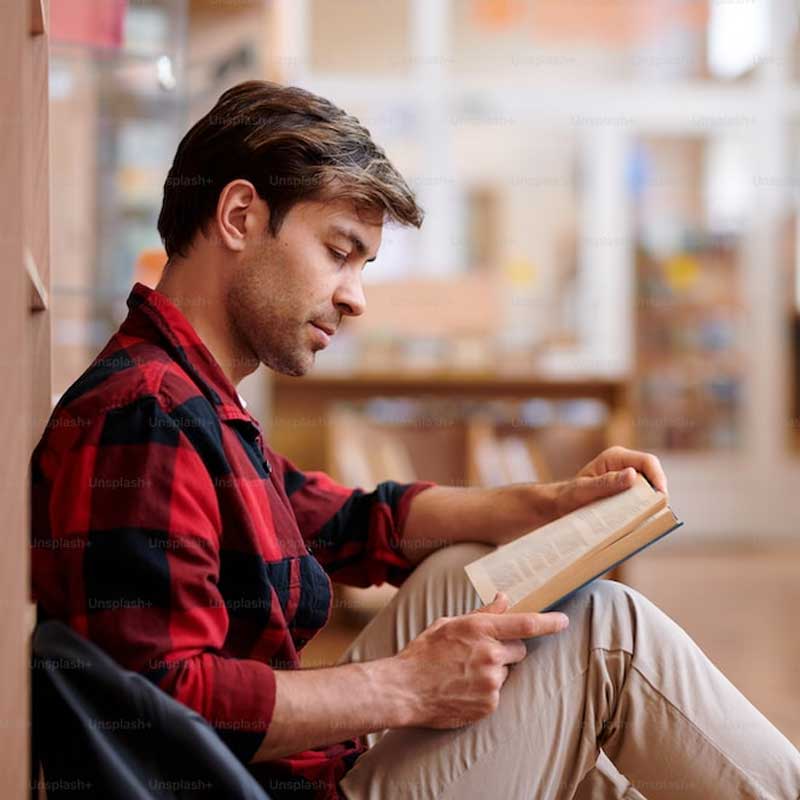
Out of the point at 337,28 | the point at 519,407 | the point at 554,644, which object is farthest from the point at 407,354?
the point at 554,644

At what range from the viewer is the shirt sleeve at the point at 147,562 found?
0.87 meters

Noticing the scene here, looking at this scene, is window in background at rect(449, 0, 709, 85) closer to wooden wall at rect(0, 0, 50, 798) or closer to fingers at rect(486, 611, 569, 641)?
fingers at rect(486, 611, 569, 641)

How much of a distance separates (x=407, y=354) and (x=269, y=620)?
366cm

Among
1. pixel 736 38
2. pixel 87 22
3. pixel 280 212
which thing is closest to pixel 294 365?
pixel 280 212

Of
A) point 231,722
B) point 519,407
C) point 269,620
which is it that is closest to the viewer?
point 231,722

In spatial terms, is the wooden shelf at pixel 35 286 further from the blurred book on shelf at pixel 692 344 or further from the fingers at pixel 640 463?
the blurred book on shelf at pixel 692 344

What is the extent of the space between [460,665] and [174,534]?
297mm

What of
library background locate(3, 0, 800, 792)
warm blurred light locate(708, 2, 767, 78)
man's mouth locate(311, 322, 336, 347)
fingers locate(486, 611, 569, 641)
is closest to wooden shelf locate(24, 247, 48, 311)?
man's mouth locate(311, 322, 336, 347)

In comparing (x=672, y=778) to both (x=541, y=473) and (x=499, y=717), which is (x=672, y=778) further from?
(x=541, y=473)

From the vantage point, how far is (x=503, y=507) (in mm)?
1373

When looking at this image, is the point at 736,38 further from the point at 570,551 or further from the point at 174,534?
the point at 174,534

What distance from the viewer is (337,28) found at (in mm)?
5227

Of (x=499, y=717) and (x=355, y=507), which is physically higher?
(x=355, y=507)

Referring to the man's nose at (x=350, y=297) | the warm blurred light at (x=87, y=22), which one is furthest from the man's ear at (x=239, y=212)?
the warm blurred light at (x=87, y=22)
